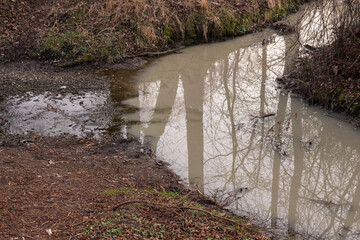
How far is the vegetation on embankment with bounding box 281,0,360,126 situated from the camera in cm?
884

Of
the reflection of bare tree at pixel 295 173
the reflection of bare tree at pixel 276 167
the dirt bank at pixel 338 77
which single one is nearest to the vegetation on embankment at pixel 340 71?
the dirt bank at pixel 338 77

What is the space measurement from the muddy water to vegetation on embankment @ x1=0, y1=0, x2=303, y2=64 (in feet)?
4.70

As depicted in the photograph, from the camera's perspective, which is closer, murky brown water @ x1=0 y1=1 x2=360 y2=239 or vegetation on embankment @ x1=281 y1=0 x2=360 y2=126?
murky brown water @ x1=0 y1=1 x2=360 y2=239

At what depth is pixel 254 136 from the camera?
8.27m

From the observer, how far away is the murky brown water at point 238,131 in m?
6.32

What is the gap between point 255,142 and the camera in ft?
26.5

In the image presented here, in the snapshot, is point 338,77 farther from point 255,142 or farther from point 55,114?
point 55,114

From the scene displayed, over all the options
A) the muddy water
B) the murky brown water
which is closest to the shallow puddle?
the murky brown water

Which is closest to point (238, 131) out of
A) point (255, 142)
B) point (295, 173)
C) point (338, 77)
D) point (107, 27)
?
point (255, 142)

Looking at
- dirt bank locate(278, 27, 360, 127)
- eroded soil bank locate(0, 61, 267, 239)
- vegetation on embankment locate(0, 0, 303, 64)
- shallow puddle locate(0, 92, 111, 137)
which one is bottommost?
eroded soil bank locate(0, 61, 267, 239)

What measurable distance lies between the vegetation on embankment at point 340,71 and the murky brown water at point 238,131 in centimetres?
35

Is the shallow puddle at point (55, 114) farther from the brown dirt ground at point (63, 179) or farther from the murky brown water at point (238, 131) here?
the brown dirt ground at point (63, 179)

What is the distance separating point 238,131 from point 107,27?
21.5 feet

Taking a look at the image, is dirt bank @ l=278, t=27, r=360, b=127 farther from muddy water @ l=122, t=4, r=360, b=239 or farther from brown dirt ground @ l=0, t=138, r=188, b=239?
brown dirt ground @ l=0, t=138, r=188, b=239
